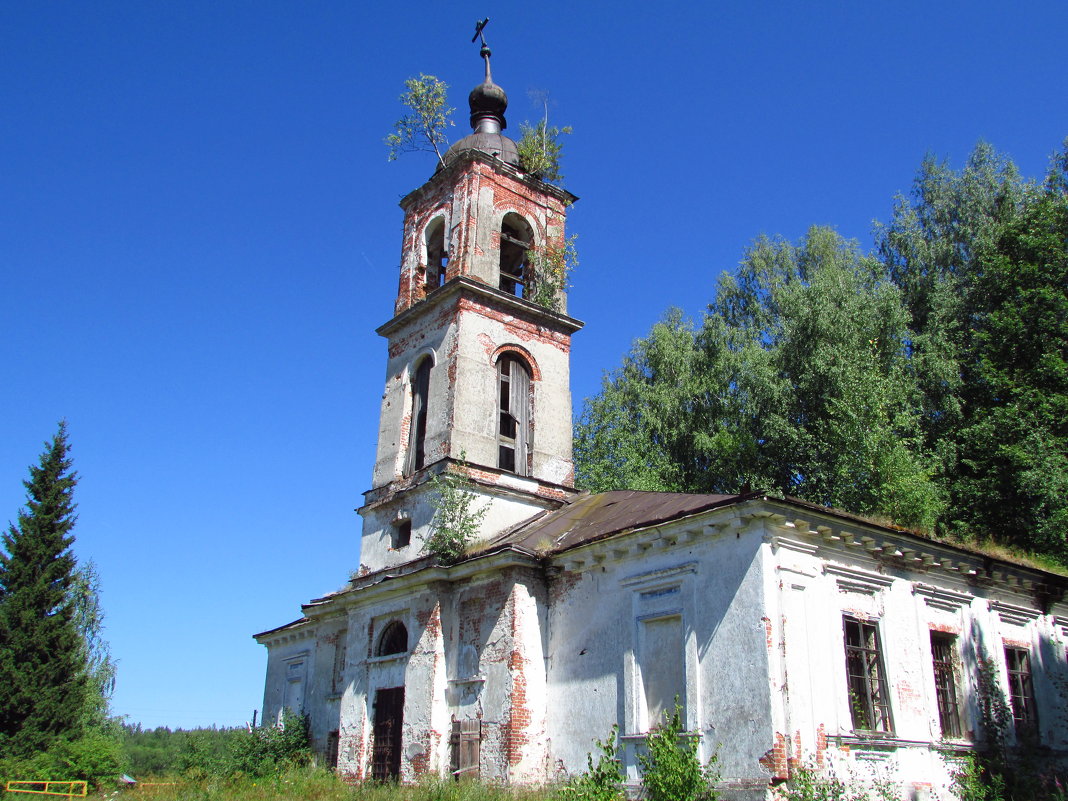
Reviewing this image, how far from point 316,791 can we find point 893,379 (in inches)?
640

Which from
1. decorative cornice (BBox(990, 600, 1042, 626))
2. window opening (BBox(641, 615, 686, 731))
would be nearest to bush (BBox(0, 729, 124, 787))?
window opening (BBox(641, 615, 686, 731))

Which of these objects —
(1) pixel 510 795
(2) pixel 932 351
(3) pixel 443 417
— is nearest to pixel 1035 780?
(1) pixel 510 795

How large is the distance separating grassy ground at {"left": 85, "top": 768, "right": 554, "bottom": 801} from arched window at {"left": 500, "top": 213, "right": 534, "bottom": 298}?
34.0 ft

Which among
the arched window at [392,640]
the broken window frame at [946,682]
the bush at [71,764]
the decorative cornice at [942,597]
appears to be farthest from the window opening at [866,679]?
the bush at [71,764]

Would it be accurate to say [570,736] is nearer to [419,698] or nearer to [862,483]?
[419,698]

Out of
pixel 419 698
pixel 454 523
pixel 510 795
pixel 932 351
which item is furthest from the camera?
pixel 932 351

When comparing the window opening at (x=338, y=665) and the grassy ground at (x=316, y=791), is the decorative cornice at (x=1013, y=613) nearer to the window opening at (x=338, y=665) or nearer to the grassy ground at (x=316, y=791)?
the grassy ground at (x=316, y=791)

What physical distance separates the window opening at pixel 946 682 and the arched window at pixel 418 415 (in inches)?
377

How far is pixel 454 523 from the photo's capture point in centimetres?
1493

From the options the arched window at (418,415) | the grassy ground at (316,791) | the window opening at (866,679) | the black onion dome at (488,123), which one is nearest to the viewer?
the window opening at (866,679)

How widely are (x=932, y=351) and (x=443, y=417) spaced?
13653mm

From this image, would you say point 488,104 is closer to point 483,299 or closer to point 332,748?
point 483,299

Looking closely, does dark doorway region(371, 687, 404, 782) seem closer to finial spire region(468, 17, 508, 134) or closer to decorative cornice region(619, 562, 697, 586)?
decorative cornice region(619, 562, 697, 586)

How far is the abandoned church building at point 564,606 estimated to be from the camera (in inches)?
412
